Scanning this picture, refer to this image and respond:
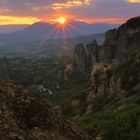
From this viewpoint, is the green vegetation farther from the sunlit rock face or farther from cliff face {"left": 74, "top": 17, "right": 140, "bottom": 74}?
the sunlit rock face

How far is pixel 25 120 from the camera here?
1475 centimetres

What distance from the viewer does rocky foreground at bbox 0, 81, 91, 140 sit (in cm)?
1352

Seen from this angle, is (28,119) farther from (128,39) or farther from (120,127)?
(128,39)

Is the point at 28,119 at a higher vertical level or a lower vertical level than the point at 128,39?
higher

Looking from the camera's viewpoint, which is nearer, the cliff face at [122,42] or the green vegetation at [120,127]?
the green vegetation at [120,127]

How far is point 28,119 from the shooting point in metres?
14.9

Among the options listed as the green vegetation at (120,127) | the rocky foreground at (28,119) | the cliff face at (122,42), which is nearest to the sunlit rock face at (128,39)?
the cliff face at (122,42)

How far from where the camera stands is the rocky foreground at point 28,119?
1352 cm

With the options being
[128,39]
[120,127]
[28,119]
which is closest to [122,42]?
[128,39]

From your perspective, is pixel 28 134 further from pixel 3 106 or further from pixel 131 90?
pixel 131 90

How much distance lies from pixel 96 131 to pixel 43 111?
53342 mm

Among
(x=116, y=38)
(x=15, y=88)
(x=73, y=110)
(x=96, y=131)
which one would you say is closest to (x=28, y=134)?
(x=15, y=88)

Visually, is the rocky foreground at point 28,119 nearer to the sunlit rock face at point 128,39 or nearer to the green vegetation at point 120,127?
the green vegetation at point 120,127

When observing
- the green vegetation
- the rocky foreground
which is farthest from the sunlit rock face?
the rocky foreground
